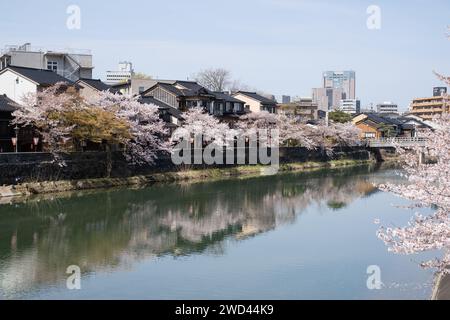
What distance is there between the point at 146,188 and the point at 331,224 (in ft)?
37.5

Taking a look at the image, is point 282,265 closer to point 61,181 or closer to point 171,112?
point 61,181

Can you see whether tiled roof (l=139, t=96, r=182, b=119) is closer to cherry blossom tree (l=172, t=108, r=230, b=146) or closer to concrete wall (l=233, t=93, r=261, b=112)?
cherry blossom tree (l=172, t=108, r=230, b=146)

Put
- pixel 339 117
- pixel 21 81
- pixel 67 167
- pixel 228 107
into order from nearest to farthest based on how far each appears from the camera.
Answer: pixel 67 167
pixel 21 81
pixel 228 107
pixel 339 117

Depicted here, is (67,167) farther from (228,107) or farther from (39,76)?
(228,107)

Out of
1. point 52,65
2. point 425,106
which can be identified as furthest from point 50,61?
point 425,106

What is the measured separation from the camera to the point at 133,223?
20297 mm

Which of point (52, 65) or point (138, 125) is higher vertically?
point (52, 65)

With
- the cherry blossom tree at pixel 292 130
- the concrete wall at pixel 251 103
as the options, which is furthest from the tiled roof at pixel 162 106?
the concrete wall at pixel 251 103

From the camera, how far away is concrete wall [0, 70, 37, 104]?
29219 millimetres

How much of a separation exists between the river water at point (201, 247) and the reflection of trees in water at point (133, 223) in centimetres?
4

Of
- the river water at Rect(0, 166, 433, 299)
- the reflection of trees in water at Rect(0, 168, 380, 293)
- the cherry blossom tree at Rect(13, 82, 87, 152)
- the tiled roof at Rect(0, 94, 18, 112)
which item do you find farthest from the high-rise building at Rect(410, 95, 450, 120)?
the tiled roof at Rect(0, 94, 18, 112)

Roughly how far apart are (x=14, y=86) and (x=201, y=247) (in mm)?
18824

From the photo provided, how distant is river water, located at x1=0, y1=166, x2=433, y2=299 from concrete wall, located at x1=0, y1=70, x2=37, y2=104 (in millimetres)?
8007

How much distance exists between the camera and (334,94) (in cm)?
19012
